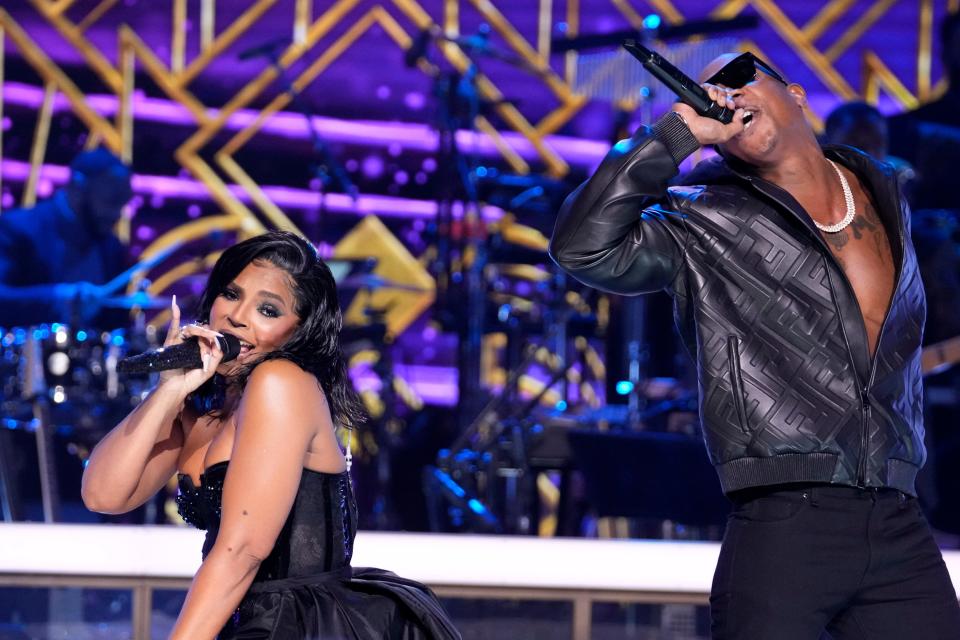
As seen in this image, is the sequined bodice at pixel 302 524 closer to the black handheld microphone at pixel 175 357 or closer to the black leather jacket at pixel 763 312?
the black handheld microphone at pixel 175 357

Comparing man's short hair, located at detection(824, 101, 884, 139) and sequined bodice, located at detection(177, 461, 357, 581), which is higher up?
man's short hair, located at detection(824, 101, 884, 139)

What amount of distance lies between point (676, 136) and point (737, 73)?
0.60 feet

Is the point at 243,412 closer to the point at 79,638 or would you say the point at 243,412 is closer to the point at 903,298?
the point at 79,638

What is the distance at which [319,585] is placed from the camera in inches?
88.7

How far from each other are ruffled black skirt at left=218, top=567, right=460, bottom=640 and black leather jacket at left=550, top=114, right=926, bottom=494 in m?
0.63

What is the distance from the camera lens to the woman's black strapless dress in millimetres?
2180

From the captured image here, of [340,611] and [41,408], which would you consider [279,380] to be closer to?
[340,611]

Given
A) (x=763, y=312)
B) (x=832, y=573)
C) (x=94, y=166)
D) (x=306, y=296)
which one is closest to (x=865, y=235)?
(x=763, y=312)

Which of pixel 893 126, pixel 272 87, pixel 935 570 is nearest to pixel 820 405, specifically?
pixel 935 570

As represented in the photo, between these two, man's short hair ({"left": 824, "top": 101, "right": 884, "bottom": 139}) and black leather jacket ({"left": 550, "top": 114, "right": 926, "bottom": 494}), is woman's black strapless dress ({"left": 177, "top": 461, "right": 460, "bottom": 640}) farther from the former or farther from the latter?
man's short hair ({"left": 824, "top": 101, "right": 884, "bottom": 139})

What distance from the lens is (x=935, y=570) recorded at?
2154 mm

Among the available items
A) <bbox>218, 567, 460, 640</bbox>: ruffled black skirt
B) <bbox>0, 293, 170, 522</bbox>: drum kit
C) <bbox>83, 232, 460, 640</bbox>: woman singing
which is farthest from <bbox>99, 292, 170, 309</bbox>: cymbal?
<bbox>218, 567, 460, 640</bbox>: ruffled black skirt

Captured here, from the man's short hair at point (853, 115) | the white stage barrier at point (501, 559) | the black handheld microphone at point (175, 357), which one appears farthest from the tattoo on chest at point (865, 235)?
the man's short hair at point (853, 115)

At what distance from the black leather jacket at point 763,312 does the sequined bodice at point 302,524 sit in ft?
2.12
